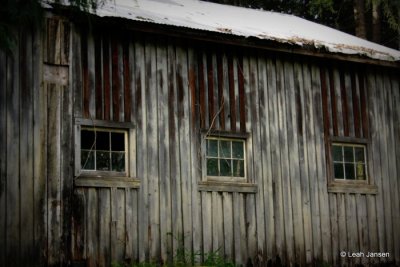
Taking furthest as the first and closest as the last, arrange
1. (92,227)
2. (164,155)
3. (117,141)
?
(164,155), (117,141), (92,227)

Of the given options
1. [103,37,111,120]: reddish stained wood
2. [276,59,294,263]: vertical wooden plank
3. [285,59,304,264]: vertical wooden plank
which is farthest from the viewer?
[285,59,304,264]: vertical wooden plank

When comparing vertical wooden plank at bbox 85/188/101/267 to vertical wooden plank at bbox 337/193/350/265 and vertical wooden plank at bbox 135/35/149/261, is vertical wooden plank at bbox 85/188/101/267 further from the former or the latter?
vertical wooden plank at bbox 337/193/350/265

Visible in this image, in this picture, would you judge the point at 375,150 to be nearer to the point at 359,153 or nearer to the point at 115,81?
the point at 359,153

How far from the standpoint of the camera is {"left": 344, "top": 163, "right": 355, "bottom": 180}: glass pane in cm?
1306

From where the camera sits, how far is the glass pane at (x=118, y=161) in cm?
1062

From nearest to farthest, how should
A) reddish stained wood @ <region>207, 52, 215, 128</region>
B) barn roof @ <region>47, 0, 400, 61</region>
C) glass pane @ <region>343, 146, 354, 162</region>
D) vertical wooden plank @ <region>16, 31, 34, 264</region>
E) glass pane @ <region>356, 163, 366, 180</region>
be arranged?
1. vertical wooden plank @ <region>16, 31, 34, 264</region>
2. barn roof @ <region>47, 0, 400, 61</region>
3. reddish stained wood @ <region>207, 52, 215, 128</region>
4. glass pane @ <region>343, 146, 354, 162</region>
5. glass pane @ <region>356, 163, 366, 180</region>

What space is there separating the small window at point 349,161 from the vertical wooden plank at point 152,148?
398 centimetres

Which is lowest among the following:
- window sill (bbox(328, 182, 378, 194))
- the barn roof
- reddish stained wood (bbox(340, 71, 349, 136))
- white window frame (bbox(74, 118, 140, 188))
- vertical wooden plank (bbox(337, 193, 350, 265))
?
vertical wooden plank (bbox(337, 193, 350, 265))

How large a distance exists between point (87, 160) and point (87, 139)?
1.17ft

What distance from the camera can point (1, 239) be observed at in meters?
9.34

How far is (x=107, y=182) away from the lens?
33.8 feet

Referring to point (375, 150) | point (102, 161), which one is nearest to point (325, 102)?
point (375, 150)

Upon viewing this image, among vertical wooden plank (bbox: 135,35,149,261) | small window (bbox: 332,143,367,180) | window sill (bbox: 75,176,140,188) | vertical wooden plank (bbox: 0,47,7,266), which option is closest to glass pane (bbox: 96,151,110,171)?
window sill (bbox: 75,176,140,188)

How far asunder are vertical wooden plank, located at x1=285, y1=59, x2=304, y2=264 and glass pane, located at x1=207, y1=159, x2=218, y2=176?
5.27 ft
